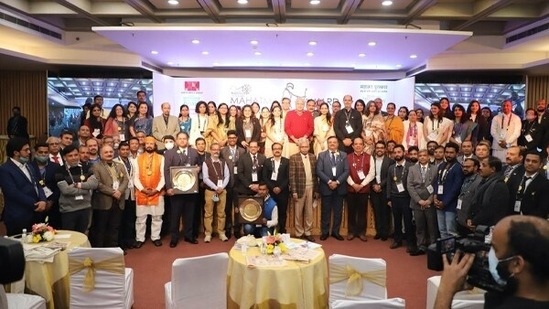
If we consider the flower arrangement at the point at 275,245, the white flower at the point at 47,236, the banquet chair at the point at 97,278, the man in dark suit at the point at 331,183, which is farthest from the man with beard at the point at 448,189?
the white flower at the point at 47,236

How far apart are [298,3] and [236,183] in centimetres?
384

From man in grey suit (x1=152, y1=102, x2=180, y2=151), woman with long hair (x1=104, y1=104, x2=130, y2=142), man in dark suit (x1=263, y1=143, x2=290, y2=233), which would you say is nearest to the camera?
man in dark suit (x1=263, y1=143, x2=290, y2=233)

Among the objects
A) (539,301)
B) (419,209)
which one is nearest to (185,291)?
(539,301)

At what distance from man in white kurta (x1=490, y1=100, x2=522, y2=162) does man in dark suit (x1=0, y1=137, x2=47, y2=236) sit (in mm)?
8185

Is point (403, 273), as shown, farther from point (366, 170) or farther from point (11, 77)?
point (11, 77)

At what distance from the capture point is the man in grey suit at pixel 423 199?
564 cm

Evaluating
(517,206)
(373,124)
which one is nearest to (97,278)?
(517,206)

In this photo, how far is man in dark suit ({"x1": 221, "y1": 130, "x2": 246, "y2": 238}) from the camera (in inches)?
249

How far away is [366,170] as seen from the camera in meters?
6.46

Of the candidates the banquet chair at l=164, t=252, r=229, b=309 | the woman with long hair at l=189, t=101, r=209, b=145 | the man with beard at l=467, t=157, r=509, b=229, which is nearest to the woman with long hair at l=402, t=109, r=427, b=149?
the man with beard at l=467, t=157, r=509, b=229

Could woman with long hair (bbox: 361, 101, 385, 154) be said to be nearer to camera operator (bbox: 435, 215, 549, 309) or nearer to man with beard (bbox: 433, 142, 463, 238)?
man with beard (bbox: 433, 142, 463, 238)

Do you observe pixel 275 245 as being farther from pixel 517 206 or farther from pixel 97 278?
pixel 517 206

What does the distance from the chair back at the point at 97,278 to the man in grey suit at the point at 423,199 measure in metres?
4.02

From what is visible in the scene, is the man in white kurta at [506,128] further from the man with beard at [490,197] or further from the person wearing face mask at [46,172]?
the person wearing face mask at [46,172]
